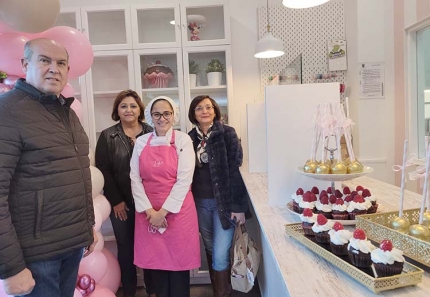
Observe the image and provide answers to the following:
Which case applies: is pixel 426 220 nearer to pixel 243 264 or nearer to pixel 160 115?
pixel 243 264

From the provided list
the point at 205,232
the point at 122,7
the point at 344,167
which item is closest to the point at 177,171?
the point at 205,232

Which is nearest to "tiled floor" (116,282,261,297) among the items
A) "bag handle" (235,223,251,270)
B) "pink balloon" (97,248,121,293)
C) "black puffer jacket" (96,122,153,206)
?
"pink balloon" (97,248,121,293)

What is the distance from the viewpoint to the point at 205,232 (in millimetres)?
2104

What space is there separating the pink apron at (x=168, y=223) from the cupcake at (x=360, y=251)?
122cm

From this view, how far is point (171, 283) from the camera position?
1.98 meters

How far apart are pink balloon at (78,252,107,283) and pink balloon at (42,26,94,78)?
43.5 inches

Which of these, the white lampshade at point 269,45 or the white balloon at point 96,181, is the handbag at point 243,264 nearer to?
the white balloon at point 96,181

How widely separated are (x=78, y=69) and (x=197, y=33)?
1.23 metres

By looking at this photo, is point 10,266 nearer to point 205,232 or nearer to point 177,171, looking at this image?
point 177,171

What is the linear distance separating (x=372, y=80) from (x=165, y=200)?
2244mm

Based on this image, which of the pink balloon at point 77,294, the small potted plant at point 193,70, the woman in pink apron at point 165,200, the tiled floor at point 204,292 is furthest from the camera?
the small potted plant at point 193,70

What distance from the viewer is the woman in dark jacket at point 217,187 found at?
196 cm

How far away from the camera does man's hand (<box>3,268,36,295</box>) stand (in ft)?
3.43

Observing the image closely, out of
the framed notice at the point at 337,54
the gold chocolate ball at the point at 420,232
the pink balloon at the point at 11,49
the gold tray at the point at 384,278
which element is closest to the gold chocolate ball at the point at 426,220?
the gold chocolate ball at the point at 420,232
